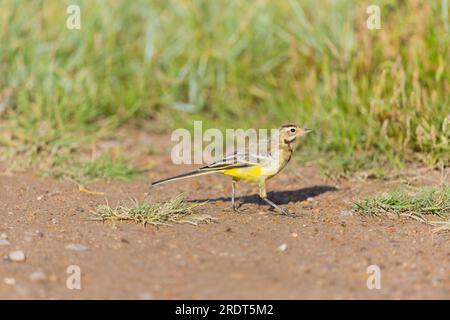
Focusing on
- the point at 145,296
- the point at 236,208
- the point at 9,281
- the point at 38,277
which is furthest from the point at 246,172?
the point at 9,281

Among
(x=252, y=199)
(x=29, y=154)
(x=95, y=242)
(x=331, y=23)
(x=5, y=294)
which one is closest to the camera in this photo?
(x=5, y=294)

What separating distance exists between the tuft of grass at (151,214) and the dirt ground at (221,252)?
0.26 feet

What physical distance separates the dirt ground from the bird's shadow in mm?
49

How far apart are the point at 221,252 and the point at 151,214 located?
2.77 feet

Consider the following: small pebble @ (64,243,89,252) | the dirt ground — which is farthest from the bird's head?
small pebble @ (64,243,89,252)

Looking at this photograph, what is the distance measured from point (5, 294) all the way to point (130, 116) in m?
4.98

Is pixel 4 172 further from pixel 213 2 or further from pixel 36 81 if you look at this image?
pixel 213 2

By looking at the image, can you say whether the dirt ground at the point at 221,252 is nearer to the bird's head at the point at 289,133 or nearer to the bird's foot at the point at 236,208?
the bird's foot at the point at 236,208

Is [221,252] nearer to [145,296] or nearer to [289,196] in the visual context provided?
[145,296]

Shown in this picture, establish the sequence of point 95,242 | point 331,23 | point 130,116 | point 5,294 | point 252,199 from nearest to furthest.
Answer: point 5,294, point 95,242, point 252,199, point 331,23, point 130,116

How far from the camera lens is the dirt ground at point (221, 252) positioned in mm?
4750

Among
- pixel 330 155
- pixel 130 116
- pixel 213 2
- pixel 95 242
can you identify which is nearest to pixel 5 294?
pixel 95 242

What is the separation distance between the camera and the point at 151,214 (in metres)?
5.95

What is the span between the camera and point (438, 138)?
7422mm
